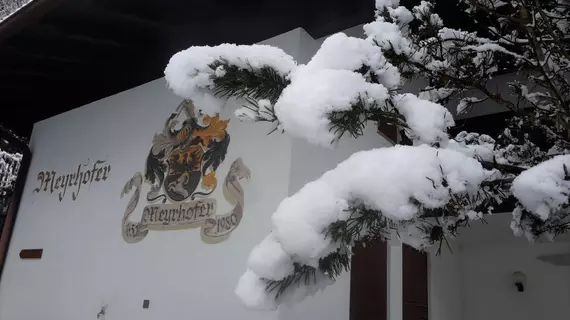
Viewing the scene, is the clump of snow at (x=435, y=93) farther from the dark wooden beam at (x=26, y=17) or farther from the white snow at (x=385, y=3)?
the dark wooden beam at (x=26, y=17)

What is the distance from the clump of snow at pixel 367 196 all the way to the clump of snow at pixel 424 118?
80mm

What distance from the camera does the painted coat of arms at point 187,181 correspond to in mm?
2824

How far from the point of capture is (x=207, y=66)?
3.42 feet

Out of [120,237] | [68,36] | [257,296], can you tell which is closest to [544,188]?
[257,296]

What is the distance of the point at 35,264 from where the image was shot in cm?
389

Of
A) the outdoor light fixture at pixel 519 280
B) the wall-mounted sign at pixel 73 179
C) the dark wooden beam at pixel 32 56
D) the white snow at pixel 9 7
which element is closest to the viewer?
the white snow at pixel 9 7

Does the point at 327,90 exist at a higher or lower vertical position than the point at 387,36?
lower

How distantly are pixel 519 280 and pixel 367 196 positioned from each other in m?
4.76

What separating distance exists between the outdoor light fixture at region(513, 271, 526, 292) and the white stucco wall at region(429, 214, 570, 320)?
0.05 metres

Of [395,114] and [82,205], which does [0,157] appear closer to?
[82,205]

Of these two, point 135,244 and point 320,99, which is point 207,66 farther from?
point 135,244

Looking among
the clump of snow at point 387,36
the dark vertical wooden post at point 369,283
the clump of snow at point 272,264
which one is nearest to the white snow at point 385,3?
the clump of snow at point 387,36

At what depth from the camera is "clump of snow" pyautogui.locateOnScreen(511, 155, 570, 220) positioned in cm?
85

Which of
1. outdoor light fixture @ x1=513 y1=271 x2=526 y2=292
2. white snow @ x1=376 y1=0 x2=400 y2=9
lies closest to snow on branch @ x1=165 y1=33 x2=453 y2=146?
white snow @ x1=376 y1=0 x2=400 y2=9
